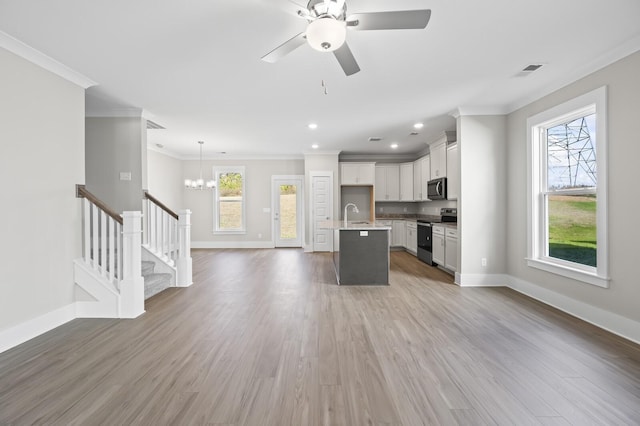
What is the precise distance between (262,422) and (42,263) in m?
2.75

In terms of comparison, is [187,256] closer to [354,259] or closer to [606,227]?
[354,259]

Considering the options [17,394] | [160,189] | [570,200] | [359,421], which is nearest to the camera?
[359,421]

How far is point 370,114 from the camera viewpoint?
183 inches

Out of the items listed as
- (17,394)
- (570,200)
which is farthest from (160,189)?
(570,200)

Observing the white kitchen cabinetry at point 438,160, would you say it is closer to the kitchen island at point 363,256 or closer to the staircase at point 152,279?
the kitchen island at point 363,256

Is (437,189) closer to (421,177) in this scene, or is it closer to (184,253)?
(421,177)

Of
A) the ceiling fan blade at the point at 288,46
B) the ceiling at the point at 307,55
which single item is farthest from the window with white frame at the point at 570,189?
the ceiling fan blade at the point at 288,46

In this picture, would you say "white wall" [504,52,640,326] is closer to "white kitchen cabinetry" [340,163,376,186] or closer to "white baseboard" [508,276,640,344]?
"white baseboard" [508,276,640,344]

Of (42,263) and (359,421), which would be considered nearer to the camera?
(359,421)

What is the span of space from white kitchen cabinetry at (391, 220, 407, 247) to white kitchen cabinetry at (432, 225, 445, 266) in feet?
6.65

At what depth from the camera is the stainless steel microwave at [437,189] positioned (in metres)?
5.70

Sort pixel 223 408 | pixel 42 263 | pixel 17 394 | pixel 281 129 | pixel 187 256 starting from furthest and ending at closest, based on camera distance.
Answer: pixel 281 129, pixel 187 256, pixel 42 263, pixel 17 394, pixel 223 408

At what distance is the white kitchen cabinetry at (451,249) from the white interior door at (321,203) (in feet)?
10.5

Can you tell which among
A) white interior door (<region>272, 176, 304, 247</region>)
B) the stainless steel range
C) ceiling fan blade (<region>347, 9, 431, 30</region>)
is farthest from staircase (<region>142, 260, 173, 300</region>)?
the stainless steel range
